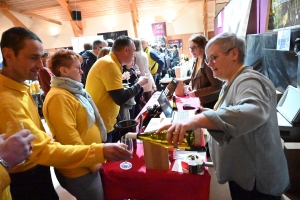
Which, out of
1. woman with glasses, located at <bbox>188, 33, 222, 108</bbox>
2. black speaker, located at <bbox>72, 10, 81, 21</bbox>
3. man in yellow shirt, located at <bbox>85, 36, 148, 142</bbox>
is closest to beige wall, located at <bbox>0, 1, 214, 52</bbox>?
black speaker, located at <bbox>72, 10, 81, 21</bbox>

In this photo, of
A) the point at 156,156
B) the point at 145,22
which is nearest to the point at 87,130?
the point at 156,156

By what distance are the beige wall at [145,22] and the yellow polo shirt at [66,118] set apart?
8975 millimetres

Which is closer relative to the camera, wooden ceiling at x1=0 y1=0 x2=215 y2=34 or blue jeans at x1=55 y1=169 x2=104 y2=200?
blue jeans at x1=55 y1=169 x2=104 y2=200

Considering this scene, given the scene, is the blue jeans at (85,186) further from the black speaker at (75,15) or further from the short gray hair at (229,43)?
the black speaker at (75,15)

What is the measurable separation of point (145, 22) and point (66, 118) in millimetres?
9249

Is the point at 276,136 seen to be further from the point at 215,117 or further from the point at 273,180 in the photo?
the point at 215,117

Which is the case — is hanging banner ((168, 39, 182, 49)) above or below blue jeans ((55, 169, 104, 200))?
above

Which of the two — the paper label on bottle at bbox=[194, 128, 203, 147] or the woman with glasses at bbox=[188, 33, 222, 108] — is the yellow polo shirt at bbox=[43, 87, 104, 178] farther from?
the woman with glasses at bbox=[188, 33, 222, 108]

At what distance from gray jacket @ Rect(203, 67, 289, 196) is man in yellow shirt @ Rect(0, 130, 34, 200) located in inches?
25.7

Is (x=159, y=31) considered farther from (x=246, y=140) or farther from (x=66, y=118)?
(x=246, y=140)

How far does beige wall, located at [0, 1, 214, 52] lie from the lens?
9102mm

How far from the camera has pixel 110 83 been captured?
1644 millimetres

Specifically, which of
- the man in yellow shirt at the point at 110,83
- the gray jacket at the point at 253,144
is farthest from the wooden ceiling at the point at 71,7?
the gray jacket at the point at 253,144

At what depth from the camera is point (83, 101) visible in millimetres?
1215
